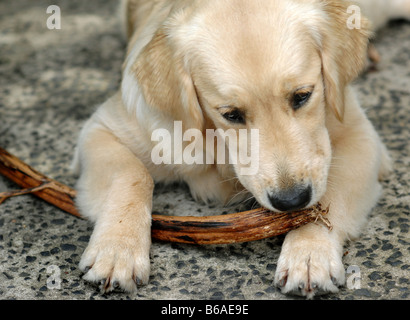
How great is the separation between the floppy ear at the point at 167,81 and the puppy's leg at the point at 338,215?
0.84 m

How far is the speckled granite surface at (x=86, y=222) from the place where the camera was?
9.25ft

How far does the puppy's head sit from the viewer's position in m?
2.77

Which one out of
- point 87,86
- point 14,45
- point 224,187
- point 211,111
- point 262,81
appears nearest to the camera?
point 262,81

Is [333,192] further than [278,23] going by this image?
Yes

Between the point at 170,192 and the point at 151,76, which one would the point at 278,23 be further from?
the point at 170,192

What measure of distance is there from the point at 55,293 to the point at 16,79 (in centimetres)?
287

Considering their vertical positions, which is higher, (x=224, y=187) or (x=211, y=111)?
(x=211, y=111)

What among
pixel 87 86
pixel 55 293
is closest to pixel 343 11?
pixel 55 293

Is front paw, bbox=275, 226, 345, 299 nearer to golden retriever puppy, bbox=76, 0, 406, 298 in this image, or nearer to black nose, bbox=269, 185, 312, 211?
golden retriever puppy, bbox=76, 0, 406, 298

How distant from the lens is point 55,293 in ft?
9.14

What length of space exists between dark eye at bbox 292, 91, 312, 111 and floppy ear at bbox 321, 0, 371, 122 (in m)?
0.19

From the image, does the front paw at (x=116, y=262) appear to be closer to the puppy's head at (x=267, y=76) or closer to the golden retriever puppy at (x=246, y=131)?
the golden retriever puppy at (x=246, y=131)
